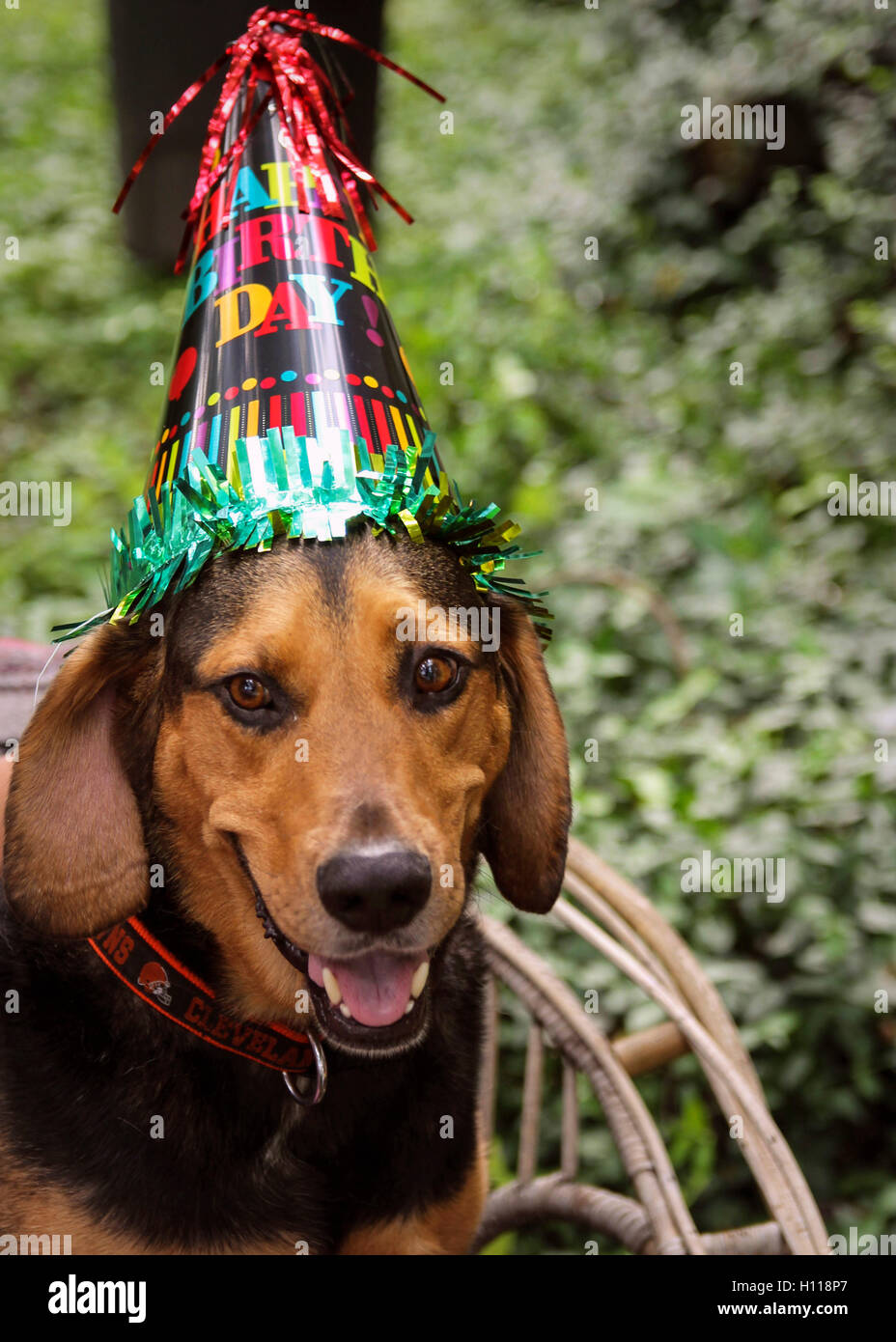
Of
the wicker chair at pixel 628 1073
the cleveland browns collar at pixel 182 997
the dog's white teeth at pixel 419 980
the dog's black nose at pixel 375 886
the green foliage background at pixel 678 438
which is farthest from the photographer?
the green foliage background at pixel 678 438

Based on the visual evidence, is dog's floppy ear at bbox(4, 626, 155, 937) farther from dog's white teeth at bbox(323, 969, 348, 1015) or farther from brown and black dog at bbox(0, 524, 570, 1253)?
dog's white teeth at bbox(323, 969, 348, 1015)

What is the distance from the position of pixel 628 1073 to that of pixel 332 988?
1306 millimetres

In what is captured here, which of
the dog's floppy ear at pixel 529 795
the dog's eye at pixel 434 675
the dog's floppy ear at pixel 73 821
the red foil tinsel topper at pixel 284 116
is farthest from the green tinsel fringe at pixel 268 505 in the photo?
the red foil tinsel topper at pixel 284 116

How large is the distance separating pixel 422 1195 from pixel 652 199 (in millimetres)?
7348

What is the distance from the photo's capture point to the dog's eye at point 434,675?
7.50 ft

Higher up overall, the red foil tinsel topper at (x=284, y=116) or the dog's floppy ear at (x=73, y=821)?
the red foil tinsel topper at (x=284, y=116)

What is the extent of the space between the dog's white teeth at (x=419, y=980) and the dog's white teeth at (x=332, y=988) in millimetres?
142

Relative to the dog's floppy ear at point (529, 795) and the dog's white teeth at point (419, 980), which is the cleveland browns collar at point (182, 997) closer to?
the dog's white teeth at point (419, 980)

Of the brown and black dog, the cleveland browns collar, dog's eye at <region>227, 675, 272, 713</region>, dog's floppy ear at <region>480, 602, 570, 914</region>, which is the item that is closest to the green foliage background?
dog's floppy ear at <region>480, 602, 570, 914</region>

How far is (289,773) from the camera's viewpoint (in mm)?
2146

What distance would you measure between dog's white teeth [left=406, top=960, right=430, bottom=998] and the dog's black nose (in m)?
0.22

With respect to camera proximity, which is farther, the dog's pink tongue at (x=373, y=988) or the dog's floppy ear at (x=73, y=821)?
the dog's floppy ear at (x=73, y=821)

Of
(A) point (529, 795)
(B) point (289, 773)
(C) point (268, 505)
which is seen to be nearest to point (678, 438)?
(A) point (529, 795)

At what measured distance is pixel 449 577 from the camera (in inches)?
94.7
